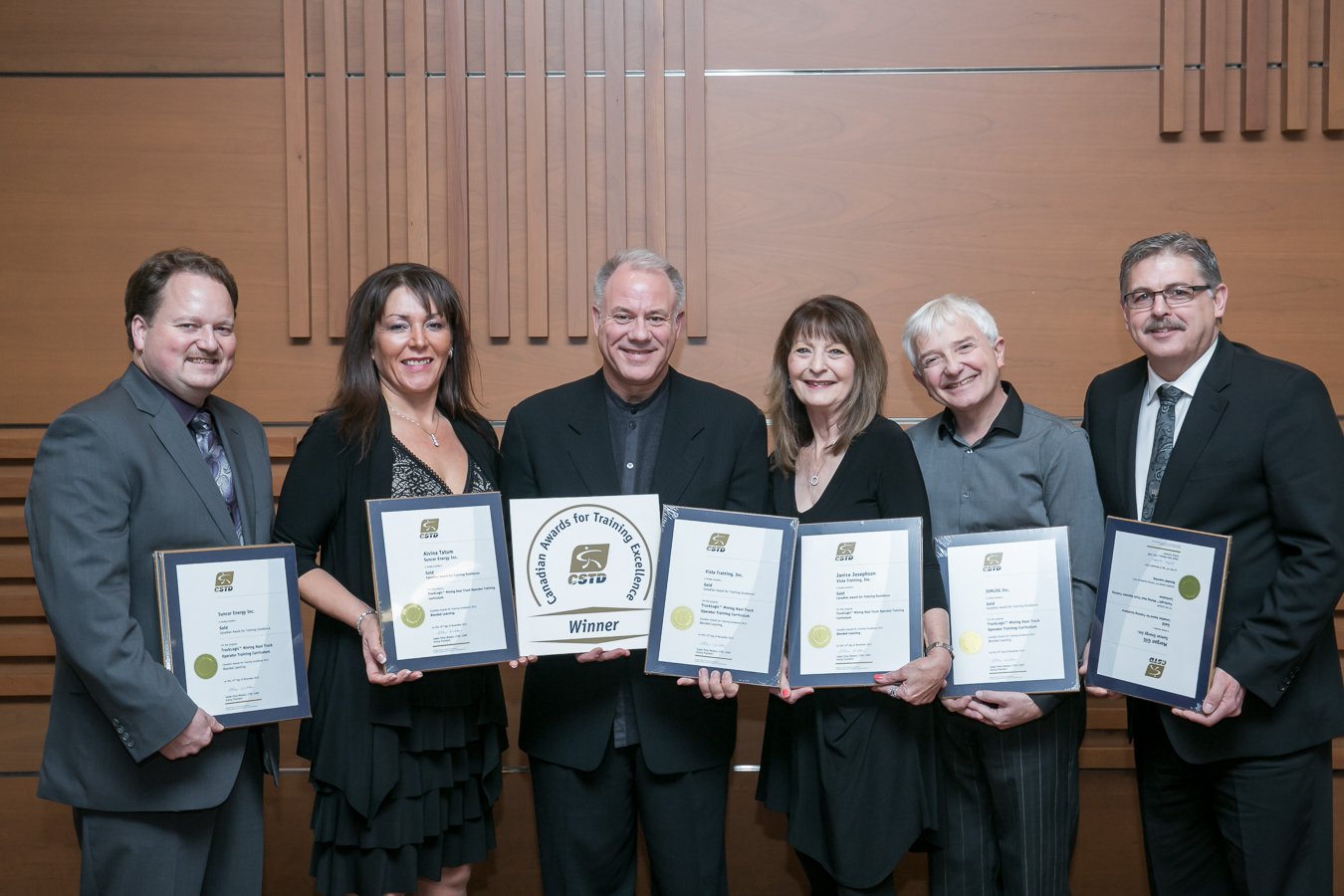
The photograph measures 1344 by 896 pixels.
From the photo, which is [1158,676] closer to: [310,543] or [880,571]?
[880,571]

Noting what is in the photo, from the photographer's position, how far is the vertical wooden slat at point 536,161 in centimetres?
300

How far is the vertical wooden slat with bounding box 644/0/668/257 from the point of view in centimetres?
300

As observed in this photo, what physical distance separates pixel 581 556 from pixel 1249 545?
1596 millimetres

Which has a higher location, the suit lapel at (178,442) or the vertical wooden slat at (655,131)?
the vertical wooden slat at (655,131)

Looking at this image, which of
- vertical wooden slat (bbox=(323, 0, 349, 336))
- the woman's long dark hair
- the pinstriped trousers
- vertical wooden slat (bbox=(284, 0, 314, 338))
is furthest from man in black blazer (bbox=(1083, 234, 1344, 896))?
vertical wooden slat (bbox=(284, 0, 314, 338))

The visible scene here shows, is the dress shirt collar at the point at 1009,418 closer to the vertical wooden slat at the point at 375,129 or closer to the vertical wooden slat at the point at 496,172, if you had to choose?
the vertical wooden slat at the point at 496,172

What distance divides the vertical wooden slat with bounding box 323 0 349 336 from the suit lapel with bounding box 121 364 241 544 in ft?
3.71

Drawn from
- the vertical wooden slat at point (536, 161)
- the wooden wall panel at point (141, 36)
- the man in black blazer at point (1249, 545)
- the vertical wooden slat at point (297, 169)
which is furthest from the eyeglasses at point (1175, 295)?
the wooden wall panel at point (141, 36)

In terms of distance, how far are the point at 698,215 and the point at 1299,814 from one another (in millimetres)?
2423

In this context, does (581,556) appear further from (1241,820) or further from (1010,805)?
(1241,820)

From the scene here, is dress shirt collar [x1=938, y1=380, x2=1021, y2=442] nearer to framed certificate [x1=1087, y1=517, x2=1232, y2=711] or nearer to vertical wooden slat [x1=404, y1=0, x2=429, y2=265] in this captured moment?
framed certificate [x1=1087, y1=517, x2=1232, y2=711]

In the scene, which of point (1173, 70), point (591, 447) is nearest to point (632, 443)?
point (591, 447)

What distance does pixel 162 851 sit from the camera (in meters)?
1.83

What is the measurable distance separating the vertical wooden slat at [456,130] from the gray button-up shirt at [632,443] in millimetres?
1048
